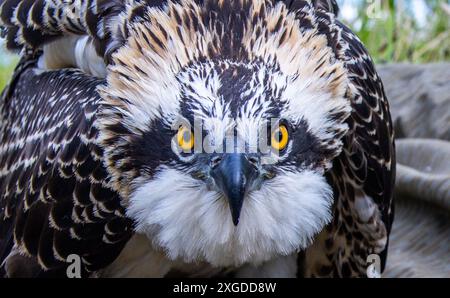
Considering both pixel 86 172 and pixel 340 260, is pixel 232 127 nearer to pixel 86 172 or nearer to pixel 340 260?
pixel 86 172

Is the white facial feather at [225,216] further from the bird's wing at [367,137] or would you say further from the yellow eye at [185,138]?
the bird's wing at [367,137]

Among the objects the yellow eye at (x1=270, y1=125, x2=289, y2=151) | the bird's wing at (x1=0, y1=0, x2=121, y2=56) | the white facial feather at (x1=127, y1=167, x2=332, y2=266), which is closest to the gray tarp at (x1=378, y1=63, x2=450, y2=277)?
the white facial feather at (x1=127, y1=167, x2=332, y2=266)

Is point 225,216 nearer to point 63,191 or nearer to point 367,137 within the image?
point 63,191

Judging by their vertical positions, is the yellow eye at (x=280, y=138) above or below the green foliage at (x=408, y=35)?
below

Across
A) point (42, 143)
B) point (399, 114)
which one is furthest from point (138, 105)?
point (399, 114)

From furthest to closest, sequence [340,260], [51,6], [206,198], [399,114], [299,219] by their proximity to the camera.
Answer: [399,114]
[340,260]
[51,6]
[299,219]
[206,198]

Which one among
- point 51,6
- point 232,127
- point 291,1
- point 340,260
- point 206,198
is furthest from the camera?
point 340,260

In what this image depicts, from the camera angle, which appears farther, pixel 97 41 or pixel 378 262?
pixel 378 262

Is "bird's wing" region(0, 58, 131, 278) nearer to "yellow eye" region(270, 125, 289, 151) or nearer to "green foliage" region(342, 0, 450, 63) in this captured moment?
"yellow eye" region(270, 125, 289, 151)

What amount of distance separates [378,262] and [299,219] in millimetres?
1222

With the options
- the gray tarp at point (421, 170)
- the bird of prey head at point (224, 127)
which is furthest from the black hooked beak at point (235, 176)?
the gray tarp at point (421, 170)

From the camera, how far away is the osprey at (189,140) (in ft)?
10.8

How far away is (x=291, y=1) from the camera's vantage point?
386cm

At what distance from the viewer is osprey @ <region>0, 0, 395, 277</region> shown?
3283mm
